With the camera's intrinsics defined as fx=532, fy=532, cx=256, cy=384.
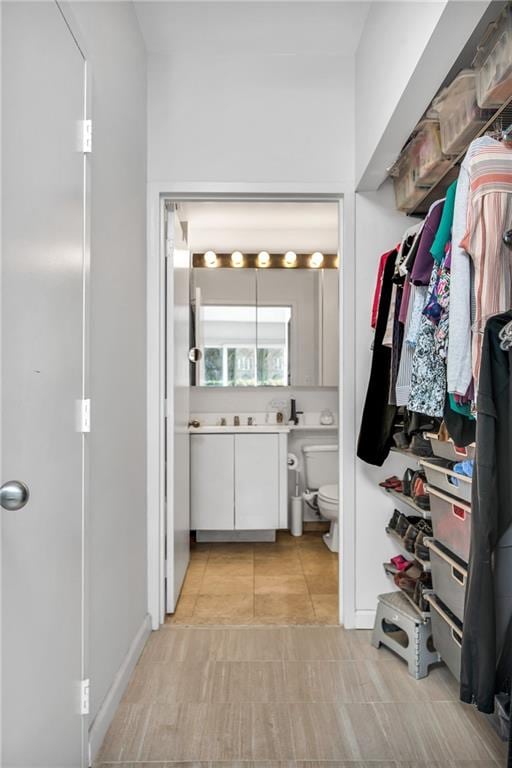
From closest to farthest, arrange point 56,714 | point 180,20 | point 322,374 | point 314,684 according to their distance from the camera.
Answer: point 56,714
point 314,684
point 180,20
point 322,374

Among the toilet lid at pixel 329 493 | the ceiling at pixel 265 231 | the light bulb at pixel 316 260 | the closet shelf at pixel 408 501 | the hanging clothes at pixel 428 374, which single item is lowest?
the toilet lid at pixel 329 493

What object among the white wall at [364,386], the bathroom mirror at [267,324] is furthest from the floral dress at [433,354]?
the bathroom mirror at [267,324]

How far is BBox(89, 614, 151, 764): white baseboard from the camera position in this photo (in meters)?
1.63

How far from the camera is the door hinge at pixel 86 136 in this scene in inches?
61.3

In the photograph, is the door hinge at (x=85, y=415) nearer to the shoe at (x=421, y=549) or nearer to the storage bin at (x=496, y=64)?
the shoe at (x=421, y=549)

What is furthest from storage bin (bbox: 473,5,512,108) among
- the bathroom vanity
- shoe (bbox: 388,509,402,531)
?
the bathroom vanity

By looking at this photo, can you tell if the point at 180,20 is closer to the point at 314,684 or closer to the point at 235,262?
the point at 235,262

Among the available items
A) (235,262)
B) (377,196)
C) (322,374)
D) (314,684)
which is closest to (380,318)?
(377,196)

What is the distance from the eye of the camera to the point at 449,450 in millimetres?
1782

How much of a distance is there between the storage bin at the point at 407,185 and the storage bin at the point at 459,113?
1.09ft

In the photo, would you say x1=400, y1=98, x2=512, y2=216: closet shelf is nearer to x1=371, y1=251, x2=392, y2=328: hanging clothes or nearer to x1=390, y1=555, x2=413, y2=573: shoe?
x1=371, y1=251, x2=392, y2=328: hanging clothes

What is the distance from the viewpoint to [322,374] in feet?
14.5

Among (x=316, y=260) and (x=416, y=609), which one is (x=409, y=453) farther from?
(x=316, y=260)

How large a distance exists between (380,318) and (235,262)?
A: 2.49 meters
